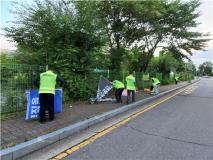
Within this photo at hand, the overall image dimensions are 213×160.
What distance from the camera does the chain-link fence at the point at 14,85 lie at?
8078 millimetres

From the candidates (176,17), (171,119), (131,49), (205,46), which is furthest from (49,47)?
(205,46)

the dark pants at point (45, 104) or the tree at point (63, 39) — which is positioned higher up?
the tree at point (63, 39)

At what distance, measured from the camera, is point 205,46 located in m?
24.1

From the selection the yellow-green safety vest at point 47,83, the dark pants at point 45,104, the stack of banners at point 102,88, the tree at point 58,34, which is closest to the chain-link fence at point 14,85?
the yellow-green safety vest at point 47,83

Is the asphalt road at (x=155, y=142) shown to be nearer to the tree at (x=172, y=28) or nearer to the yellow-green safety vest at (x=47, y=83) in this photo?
the yellow-green safety vest at (x=47, y=83)

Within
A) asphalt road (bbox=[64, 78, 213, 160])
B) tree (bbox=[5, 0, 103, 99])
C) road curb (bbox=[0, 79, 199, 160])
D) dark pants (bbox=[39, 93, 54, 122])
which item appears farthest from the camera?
tree (bbox=[5, 0, 103, 99])

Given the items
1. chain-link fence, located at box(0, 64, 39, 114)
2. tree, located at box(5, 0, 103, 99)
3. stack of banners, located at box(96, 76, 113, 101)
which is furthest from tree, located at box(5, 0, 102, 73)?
chain-link fence, located at box(0, 64, 39, 114)

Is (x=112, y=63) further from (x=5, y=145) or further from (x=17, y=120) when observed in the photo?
(x=5, y=145)

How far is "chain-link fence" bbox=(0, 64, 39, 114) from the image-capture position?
808cm

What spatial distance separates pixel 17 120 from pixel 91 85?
5917 mm

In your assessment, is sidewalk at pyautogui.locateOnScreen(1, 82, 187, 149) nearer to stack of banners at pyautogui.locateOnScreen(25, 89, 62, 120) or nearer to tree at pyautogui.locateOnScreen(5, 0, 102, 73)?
stack of banners at pyautogui.locateOnScreen(25, 89, 62, 120)

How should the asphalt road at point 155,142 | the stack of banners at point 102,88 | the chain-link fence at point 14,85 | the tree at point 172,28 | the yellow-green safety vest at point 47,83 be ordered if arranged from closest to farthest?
the asphalt road at point 155,142
the yellow-green safety vest at point 47,83
the chain-link fence at point 14,85
the stack of banners at point 102,88
the tree at point 172,28

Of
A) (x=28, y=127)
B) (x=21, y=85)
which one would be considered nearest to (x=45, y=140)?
(x=28, y=127)

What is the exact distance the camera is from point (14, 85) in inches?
332
